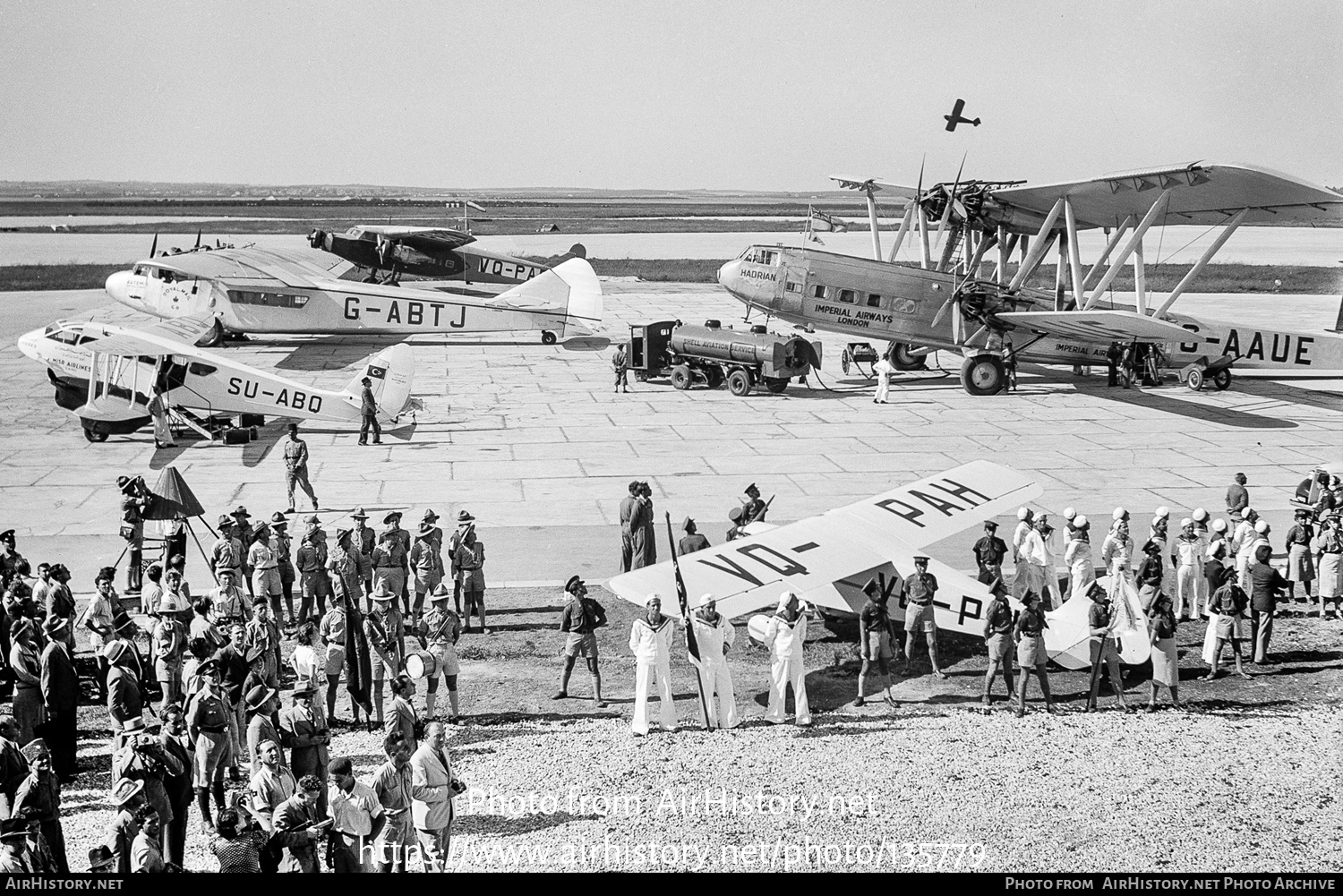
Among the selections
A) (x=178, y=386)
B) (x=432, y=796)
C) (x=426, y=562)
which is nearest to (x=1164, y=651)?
(x=432, y=796)

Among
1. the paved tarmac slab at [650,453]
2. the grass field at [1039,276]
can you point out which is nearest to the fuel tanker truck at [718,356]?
the paved tarmac slab at [650,453]

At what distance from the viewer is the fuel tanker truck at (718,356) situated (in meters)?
28.1

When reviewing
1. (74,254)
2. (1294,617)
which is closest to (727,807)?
(1294,617)

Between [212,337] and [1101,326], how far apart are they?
2480 centimetres

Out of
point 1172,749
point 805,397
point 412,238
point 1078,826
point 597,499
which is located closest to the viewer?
point 1078,826

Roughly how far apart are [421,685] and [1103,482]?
518 inches

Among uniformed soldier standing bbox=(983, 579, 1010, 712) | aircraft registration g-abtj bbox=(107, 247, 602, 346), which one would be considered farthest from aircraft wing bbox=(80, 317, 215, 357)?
uniformed soldier standing bbox=(983, 579, 1010, 712)

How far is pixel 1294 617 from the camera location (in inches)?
568

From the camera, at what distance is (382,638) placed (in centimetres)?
1130

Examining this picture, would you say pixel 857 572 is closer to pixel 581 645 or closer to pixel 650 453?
pixel 581 645

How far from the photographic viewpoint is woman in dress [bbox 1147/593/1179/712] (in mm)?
11594

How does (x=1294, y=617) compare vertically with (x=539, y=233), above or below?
below
